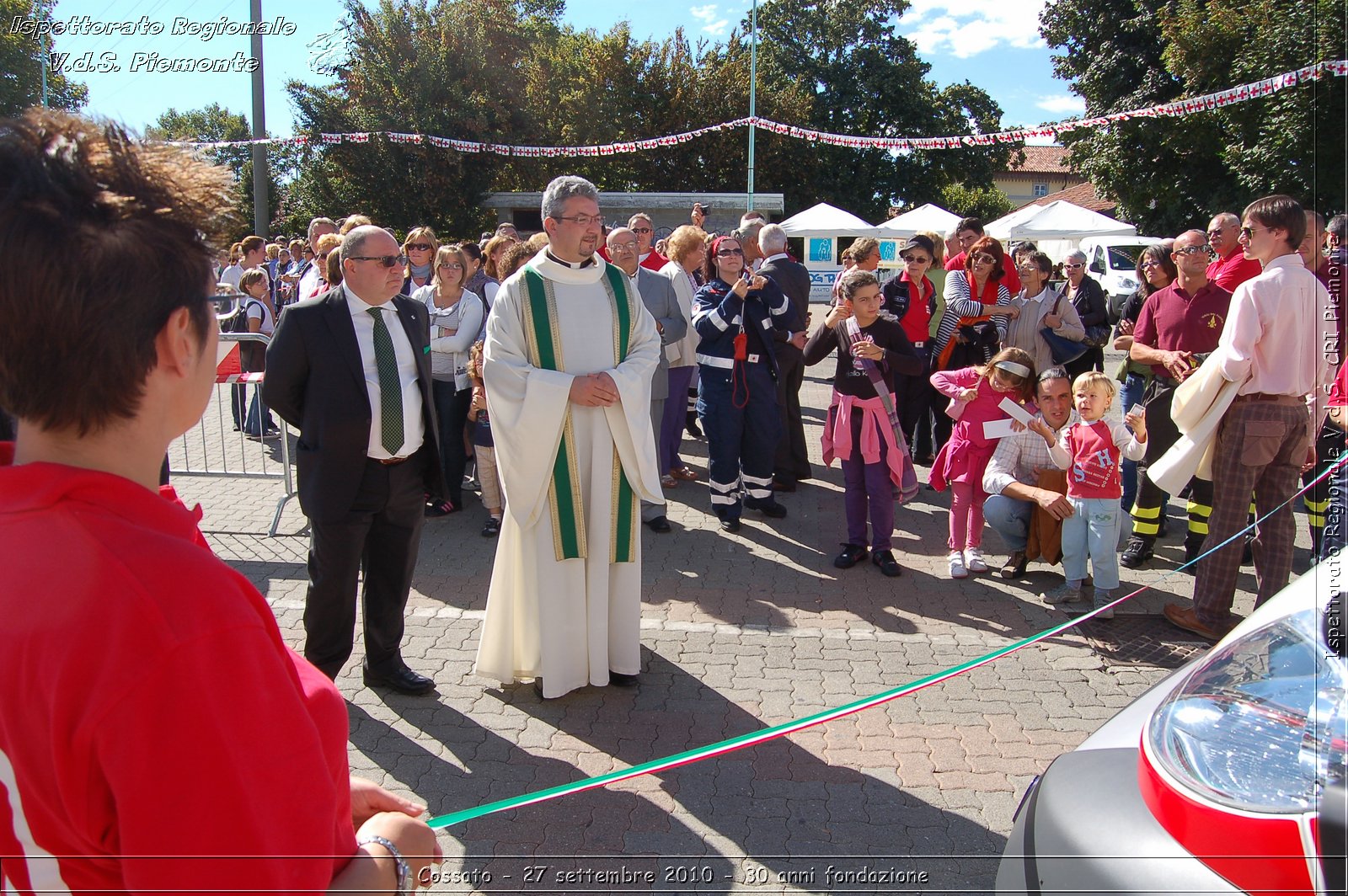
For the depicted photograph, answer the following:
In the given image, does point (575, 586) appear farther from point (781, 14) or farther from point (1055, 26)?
point (781, 14)

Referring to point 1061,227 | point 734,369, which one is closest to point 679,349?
point 734,369

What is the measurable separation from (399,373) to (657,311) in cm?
349

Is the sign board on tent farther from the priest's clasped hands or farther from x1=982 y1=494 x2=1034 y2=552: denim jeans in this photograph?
the priest's clasped hands

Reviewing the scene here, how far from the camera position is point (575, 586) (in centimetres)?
443

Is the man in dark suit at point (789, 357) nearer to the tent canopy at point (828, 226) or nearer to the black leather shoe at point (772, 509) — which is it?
the black leather shoe at point (772, 509)

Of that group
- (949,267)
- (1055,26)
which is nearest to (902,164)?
(1055,26)

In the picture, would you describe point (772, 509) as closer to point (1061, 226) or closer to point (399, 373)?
point (399, 373)

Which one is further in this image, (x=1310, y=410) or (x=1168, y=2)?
(x=1168, y=2)

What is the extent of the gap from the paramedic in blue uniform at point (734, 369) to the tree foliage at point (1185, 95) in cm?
981

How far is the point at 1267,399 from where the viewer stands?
478 centimetres

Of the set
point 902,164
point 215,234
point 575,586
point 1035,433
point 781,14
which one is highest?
point 781,14

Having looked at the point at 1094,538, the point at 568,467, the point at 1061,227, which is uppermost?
the point at 1061,227

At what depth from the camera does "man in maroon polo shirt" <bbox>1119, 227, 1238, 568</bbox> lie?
629cm

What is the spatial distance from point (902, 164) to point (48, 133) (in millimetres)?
45210
